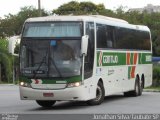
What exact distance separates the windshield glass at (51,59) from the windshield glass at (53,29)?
28 centimetres

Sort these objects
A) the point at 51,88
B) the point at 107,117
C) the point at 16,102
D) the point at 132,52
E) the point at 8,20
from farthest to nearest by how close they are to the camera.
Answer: the point at 8,20 → the point at 132,52 → the point at 16,102 → the point at 51,88 → the point at 107,117

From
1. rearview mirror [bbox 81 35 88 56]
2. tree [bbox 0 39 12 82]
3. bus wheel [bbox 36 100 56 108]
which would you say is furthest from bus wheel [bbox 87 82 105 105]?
tree [bbox 0 39 12 82]

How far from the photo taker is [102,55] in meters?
22.7

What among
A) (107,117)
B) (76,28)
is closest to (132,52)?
(76,28)

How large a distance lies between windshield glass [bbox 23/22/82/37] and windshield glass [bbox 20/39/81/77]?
0.91ft

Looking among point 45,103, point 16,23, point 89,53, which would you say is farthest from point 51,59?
point 16,23

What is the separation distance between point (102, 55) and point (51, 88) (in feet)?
10.5

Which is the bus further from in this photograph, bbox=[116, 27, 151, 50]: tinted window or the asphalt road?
bbox=[116, 27, 151, 50]: tinted window

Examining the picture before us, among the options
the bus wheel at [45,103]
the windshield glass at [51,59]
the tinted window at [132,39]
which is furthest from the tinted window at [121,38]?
the bus wheel at [45,103]

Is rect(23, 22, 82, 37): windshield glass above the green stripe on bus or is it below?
above

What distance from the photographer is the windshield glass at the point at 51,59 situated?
20.5 m

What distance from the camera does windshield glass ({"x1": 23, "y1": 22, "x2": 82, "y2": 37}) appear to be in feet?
68.7

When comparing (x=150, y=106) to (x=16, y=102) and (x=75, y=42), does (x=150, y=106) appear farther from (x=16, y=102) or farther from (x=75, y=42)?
(x=16, y=102)

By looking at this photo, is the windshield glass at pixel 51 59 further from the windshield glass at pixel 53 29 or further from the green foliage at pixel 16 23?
the green foliage at pixel 16 23
